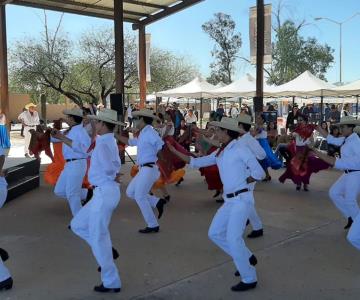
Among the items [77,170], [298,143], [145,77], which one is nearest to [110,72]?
[145,77]

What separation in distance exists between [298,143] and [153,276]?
Result: 6.47 m

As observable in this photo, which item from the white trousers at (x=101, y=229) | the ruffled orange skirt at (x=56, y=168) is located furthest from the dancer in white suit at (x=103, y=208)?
the ruffled orange skirt at (x=56, y=168)

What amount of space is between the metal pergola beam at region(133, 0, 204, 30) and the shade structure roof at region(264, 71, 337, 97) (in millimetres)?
7226

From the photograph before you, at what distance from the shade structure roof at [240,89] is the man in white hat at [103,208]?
19.4 m

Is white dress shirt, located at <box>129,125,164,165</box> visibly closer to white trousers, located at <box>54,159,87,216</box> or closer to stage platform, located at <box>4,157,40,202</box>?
white trousers, located at <box>54,159,87,216</box>

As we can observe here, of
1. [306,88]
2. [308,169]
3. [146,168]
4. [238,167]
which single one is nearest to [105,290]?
[238,167]

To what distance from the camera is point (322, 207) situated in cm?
903

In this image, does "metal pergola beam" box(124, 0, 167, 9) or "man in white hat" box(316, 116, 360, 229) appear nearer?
"man in white hat" box(316, 116, 360, 229)

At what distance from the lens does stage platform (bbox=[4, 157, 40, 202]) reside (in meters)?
9.50

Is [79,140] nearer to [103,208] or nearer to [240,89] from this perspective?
[103,208]

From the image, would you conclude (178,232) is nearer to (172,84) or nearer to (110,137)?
(110,137)

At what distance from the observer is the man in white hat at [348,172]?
249 inches

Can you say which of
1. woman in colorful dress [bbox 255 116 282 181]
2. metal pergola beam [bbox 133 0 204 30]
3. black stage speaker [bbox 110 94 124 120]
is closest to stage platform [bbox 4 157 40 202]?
black stage speaker [bbox 110 94 124 120]

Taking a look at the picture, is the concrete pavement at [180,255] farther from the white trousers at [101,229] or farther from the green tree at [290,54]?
the green tree at [290,54]
